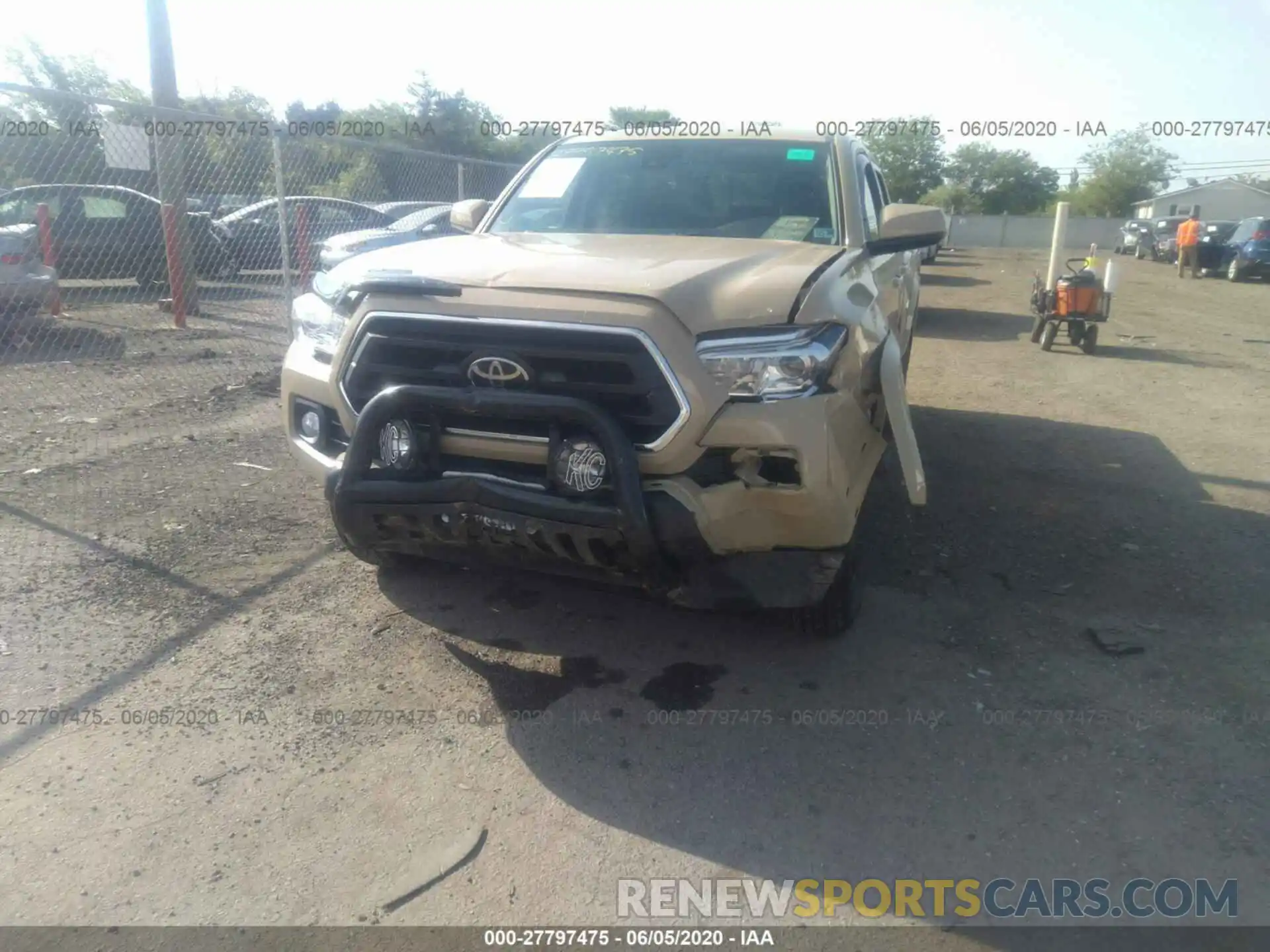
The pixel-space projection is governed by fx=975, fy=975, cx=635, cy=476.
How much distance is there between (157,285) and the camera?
14.1 m

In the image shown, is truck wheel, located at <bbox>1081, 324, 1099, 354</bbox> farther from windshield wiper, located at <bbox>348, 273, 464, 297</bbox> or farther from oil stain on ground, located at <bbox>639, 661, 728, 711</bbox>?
windshield wiper, located at <bbox>348, 273, 464, 297</bbox>

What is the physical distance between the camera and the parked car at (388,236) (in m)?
9.12

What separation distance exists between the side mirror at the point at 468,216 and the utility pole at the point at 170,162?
655cm

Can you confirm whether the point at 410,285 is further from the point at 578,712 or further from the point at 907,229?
the point at 907,229

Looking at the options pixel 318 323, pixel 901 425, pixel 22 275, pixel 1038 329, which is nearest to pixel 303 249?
pixel 22 275

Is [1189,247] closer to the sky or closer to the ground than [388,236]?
closer to the ground

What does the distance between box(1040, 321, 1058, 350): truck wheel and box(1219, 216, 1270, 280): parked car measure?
15608 mm

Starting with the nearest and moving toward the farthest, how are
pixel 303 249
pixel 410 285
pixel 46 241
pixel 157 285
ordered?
pixel 410 285 < pixel 46 241 < pixel 303 249 < pixel 157 285

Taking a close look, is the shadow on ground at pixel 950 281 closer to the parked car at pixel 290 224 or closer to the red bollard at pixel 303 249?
the parked car at pixel 290 224

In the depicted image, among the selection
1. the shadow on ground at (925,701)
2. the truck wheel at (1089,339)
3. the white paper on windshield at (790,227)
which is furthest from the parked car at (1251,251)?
the white paper on windshield at (790,227)

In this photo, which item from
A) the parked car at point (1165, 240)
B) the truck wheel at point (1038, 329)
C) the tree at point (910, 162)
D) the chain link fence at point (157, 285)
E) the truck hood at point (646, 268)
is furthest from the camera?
the tree at point (910, 162)

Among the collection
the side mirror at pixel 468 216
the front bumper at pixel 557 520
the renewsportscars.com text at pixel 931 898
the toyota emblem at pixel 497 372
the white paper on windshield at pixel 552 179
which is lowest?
the renewsportscars.com text at pixel 931 898

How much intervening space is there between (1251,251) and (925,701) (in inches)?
985

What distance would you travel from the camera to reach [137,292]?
14156 millimetres
